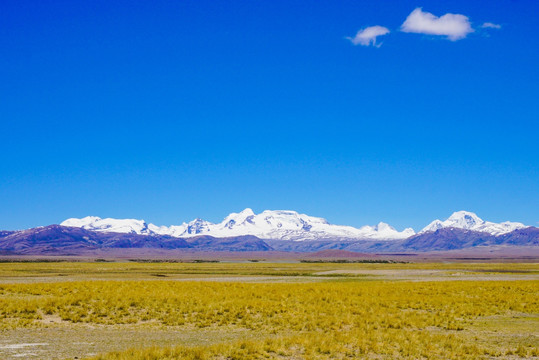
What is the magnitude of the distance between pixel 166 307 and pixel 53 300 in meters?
6.88

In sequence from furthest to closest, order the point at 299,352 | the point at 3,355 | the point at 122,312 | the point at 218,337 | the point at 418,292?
the point at 418,292 < the point at 122,312 < the point at 218,337 < the point at 299,352 < the point at 3,355

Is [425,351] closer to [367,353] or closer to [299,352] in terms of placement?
[367,353]

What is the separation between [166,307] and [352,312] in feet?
38.2

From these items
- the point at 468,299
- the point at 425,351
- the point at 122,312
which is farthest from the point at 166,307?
the point at 468,299

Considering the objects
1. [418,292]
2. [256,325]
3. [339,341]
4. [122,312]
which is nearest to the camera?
[339,341]

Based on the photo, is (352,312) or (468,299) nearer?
(352,312)

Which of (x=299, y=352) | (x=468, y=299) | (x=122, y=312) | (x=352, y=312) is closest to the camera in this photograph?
(x=299, y=352)

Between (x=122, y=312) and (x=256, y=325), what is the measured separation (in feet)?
27.4

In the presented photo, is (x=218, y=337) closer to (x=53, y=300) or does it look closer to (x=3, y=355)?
(x=3, y=355)

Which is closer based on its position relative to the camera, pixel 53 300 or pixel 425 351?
pixel 425 351

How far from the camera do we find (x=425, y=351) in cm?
2081

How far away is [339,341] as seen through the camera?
22.6 m

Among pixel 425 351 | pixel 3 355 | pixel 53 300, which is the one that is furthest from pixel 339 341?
pixel 53 300

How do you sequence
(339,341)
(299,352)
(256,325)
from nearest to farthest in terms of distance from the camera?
(299,352)
(339,341)
(256,325)
